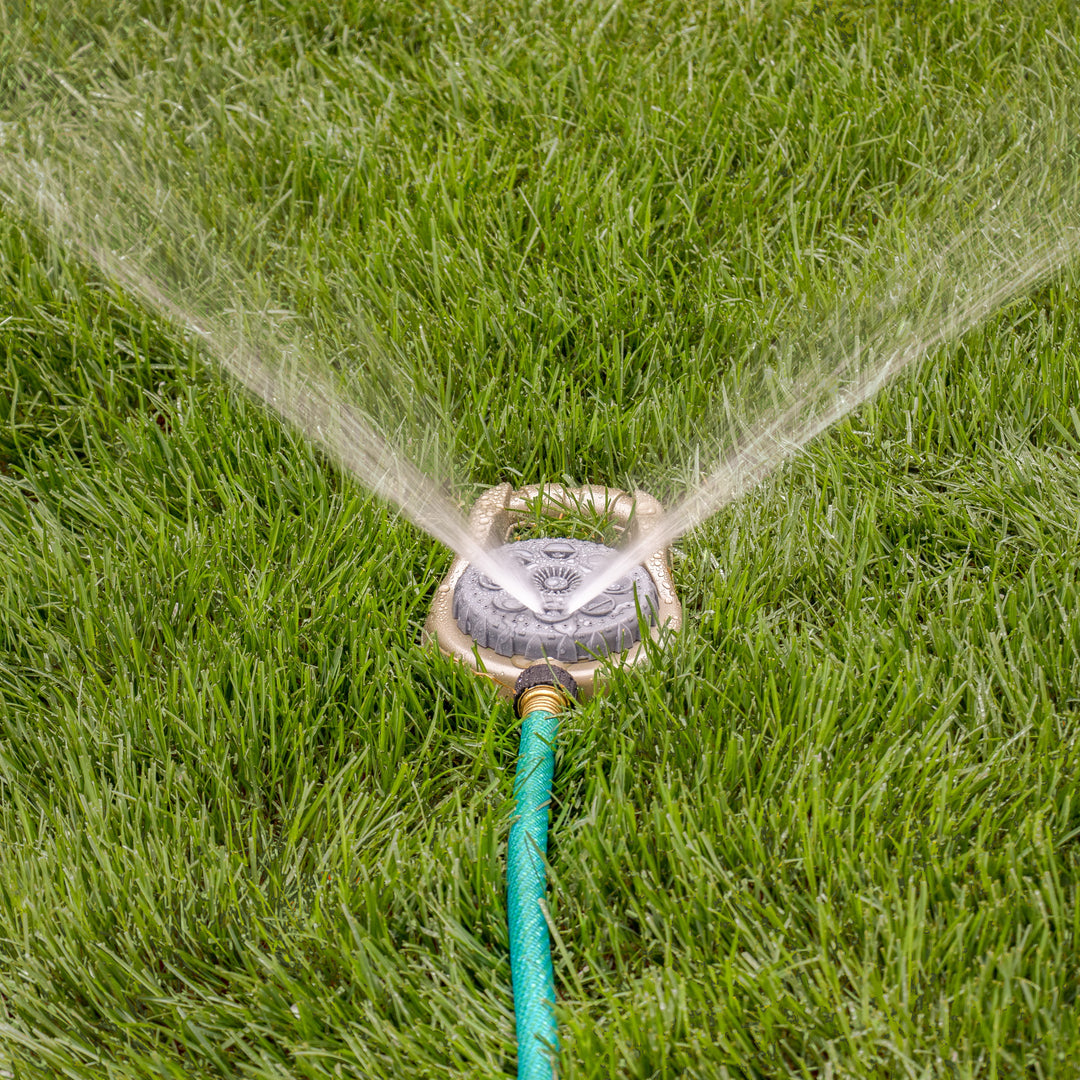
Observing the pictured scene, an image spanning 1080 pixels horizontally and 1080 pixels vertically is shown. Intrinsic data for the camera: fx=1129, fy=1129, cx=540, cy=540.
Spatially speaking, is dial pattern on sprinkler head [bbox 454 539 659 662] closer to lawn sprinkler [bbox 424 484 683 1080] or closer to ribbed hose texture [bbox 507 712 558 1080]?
lawn sprinkler [bbox 424 484 683 1080]

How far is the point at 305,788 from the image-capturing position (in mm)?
1499

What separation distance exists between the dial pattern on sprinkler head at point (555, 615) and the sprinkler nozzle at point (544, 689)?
0.15 ft

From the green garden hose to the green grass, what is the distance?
1.5 inches

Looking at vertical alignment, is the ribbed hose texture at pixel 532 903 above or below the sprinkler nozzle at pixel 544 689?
below

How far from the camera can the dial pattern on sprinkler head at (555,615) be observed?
170 cm

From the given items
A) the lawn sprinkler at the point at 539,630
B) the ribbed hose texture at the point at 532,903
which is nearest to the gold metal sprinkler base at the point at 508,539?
the lawn sprinkler at the point at 539,630

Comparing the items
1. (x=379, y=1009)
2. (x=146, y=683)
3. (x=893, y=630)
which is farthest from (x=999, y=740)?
(x=146, y=683)

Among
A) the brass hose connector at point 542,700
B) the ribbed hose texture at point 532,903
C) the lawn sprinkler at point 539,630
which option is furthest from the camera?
the brass hose connector at point 542,700

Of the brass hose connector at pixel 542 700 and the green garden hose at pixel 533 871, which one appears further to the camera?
the brass hose connector at pixel 542 700

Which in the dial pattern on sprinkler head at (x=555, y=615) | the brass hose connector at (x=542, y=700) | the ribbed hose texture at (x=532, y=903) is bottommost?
the ribbed hose texture at (x=532, y=903)

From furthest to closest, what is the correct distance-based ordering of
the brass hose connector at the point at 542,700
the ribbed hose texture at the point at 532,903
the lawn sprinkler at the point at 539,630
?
the brass hose connector at the point at 542,700, the lawn sprinkler at the point at 539,630, the ribbed hose texture at the point at 532,903

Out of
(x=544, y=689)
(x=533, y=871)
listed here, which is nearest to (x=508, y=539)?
(x=544, y=689)

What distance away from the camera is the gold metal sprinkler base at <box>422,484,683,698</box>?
5.58 ft

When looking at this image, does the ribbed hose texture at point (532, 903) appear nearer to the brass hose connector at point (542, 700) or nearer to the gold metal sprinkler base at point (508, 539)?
the brass hose connector at point (542, 700)
